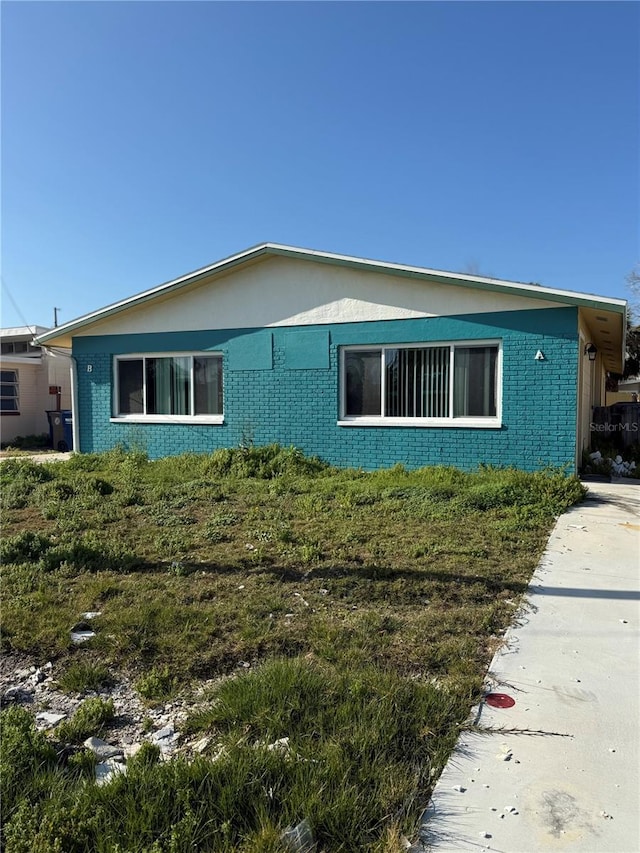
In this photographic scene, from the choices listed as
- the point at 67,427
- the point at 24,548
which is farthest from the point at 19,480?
the point at 67,427

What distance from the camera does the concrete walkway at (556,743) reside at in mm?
2096

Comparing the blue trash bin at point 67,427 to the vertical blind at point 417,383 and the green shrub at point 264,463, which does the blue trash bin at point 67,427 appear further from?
the vertical blind at point 417,383

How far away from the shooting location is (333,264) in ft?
34.4

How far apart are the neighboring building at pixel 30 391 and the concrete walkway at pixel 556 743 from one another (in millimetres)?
17993

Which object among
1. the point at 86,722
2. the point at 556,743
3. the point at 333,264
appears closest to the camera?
the point at 556,743

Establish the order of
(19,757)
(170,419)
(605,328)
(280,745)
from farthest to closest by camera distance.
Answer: (170,419), (605,328), (280,745), (19,757)

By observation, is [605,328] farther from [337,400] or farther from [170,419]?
[170,419]

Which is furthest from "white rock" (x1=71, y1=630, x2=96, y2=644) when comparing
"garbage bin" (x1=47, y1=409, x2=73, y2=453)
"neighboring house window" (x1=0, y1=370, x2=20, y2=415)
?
"neighboring house window" (x1=0, y1=370, x2=20, y2=415)

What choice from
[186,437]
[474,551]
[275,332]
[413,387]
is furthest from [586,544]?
[186,437]

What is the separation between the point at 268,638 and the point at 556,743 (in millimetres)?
1749

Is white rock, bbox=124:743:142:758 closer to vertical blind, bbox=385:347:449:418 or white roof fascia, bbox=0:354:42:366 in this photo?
vertical blind, bbox=385:347:449:418

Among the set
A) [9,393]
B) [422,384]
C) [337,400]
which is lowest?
[337,400]

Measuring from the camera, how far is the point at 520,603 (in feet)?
14.0

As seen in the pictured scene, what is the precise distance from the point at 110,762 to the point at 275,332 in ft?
30.4
